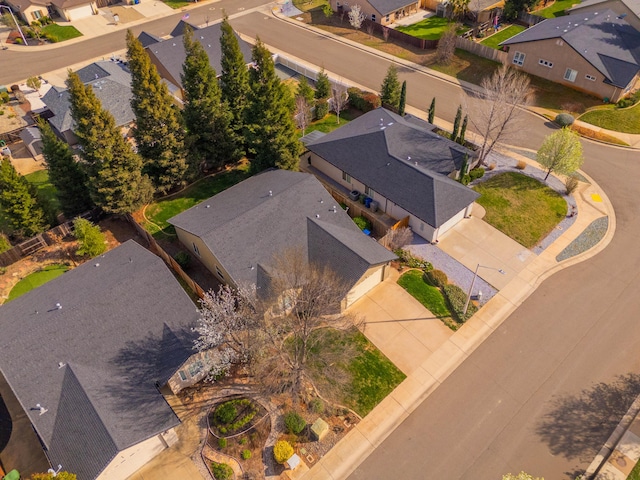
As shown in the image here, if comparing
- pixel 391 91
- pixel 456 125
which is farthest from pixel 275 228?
pixel 391 91

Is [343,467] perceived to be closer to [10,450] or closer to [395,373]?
[395,373]

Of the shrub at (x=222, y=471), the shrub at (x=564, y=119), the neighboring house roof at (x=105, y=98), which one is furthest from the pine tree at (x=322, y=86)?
the shrub at (x=222, y=471)

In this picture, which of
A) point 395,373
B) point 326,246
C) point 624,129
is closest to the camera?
point 395,373

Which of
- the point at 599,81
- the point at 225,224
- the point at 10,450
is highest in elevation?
the point at 599,81

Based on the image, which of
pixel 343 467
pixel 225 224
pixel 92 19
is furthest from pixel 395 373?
pixel 92 19

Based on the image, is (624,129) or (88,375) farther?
(624,129)

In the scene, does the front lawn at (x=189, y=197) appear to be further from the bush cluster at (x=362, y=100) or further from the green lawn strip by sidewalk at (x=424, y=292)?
the green lawn strip by sidewalk at (x=424, y=292)

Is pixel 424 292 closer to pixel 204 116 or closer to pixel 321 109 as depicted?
pixel 204 116

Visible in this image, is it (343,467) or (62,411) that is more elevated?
(62,411)

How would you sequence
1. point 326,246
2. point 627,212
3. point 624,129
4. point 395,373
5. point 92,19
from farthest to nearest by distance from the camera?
1. point 92,19
2. point 624,129
3. point 627,212
4. point 326,246
5. point 395,373
